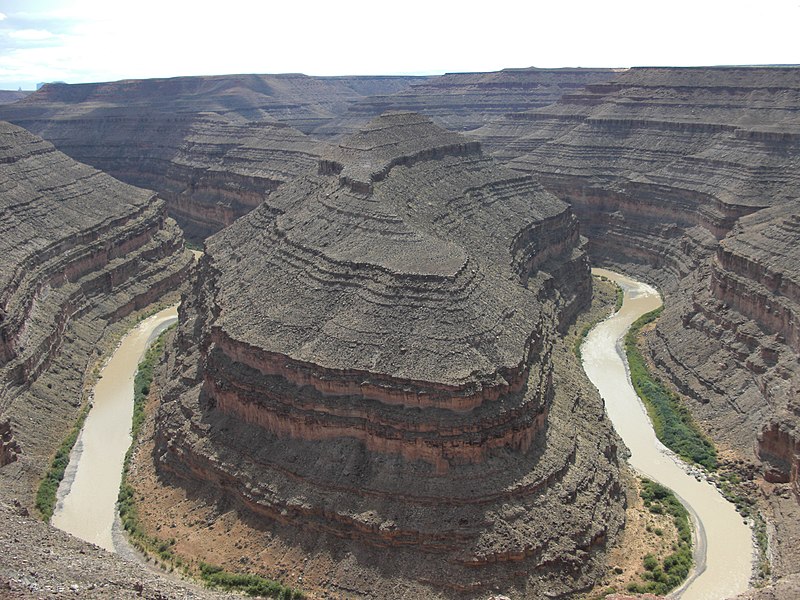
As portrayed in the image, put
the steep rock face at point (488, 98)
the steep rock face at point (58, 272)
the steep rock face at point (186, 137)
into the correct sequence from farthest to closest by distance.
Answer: the steep rock face at point (488, 98), the steep rock face at point (186, 137), the steep rock face at point (58, 272)

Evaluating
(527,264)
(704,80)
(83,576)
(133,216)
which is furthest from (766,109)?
(83,576)

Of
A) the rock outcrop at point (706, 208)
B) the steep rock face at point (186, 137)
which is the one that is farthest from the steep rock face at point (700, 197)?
the steep rock face at point (186, 137)

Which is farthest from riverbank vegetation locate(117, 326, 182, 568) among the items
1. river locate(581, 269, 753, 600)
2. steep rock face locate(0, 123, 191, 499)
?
river locate(581, 269, 753, 600)

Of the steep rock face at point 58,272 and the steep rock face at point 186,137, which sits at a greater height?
the steep rock face at point 186,137

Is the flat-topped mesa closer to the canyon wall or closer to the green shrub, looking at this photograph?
the green shrub

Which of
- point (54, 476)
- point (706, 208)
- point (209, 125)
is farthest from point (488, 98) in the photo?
point (54, 476)

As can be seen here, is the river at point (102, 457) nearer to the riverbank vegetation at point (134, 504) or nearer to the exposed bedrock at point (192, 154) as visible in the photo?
the riverbank vegetation at point (134, 504)

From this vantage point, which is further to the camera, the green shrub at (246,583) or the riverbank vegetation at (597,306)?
the riverbank vegetation at (597,306)

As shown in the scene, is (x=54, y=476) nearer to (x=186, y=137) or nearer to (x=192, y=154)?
(x=192, y=154)
